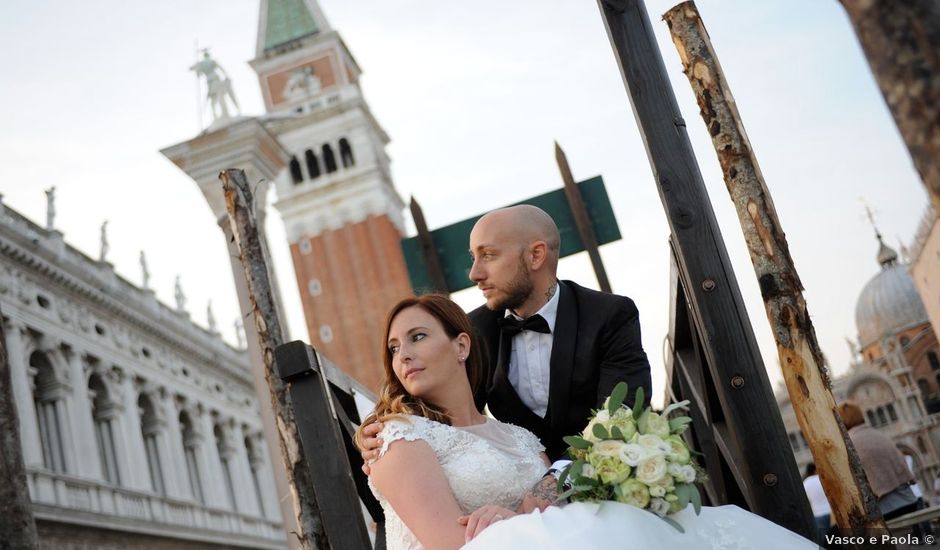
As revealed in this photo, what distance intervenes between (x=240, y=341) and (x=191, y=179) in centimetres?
2578

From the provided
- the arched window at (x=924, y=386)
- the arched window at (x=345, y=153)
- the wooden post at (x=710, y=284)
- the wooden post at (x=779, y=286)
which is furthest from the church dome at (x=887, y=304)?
the wooden post at (x=710, y=284)

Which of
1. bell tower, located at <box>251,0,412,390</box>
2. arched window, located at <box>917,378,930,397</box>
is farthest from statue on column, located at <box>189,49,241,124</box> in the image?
arched window, located at <box>917,378,930,397</box>

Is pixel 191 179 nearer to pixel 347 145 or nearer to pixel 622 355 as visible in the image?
pixel 622 355

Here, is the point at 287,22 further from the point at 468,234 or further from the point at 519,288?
the point at 519,288

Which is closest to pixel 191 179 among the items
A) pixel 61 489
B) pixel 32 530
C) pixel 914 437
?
pixel 32 530

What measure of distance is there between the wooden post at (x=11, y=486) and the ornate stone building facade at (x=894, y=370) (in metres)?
52.0

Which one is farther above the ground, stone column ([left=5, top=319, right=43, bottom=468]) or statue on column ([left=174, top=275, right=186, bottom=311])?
A: statue on column ([left=174, top=275, right=186, bottom=311])

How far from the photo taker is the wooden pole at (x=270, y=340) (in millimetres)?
5609

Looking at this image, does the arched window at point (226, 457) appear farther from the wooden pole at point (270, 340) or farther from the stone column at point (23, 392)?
the wooden pole at point (270, 340)

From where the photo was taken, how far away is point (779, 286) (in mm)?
3955

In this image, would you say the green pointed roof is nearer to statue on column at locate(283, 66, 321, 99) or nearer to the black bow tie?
statue on column at locate(283, 66, 321, 99)

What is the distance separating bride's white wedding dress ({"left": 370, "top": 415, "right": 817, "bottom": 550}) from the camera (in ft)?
8.52

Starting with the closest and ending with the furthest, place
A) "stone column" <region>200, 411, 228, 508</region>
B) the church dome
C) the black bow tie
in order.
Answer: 1. the black bow tie
2. "stone column" <region>200, 411, 228, 508</region>
3. the church dome

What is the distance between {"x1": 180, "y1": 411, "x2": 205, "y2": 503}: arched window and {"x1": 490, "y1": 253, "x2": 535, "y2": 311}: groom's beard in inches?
956
